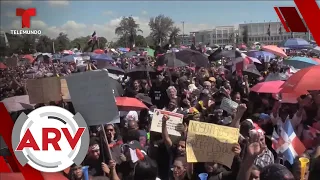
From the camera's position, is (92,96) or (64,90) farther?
(64,90)

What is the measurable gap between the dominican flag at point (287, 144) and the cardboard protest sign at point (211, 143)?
0.61 meters

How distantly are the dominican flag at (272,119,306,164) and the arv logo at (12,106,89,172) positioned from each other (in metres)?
1.90

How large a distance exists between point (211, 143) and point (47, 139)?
1334 millimetres

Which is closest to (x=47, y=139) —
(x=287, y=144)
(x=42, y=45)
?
(x=287, y=144)

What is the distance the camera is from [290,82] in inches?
195

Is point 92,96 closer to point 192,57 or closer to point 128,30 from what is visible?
point 192,57

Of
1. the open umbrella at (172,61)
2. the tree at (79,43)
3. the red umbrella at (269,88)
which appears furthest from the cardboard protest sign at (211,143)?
the tree at (79,43)

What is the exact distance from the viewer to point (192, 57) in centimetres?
1109

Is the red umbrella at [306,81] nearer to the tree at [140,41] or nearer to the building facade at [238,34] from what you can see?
the tree at [140,41]

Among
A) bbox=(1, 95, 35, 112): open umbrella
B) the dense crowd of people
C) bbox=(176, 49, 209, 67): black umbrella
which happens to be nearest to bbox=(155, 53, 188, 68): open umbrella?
bbox=(176, 49, 209, 67): black umbrella

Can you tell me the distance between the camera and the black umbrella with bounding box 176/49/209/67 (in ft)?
36.3

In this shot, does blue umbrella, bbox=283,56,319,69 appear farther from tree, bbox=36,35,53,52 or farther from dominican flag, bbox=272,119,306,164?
tree, bbox=36,35,53,52

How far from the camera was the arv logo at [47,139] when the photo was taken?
2.58 m

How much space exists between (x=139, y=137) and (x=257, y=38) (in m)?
96.6
